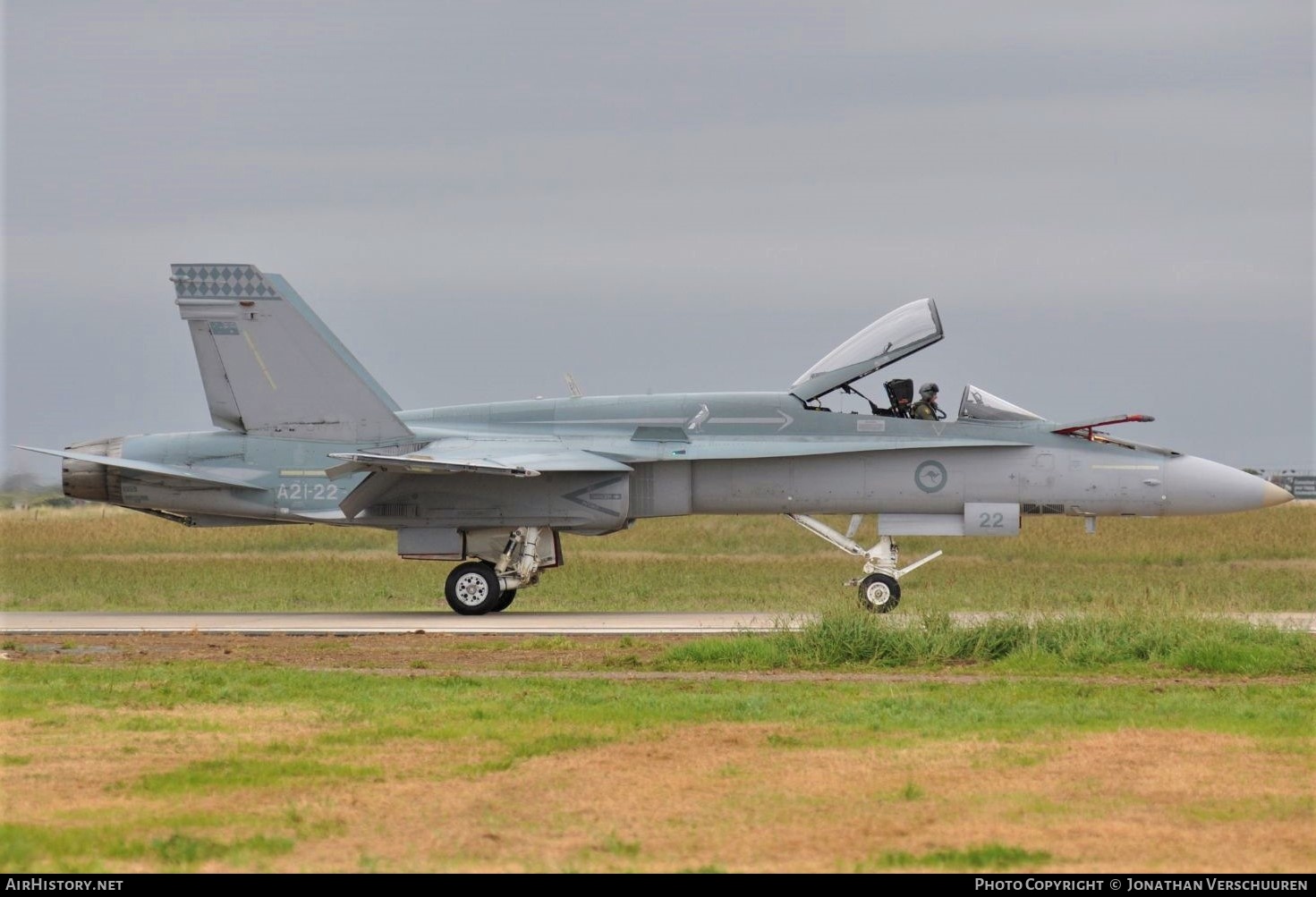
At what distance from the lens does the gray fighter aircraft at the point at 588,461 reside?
65.5 feet

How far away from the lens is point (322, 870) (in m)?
6.80

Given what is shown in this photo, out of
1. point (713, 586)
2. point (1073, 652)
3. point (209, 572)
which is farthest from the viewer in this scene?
point (209, 572)

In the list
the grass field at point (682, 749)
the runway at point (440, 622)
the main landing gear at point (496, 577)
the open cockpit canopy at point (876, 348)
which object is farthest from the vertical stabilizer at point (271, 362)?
the open cockpit canopy at point (876, 348)

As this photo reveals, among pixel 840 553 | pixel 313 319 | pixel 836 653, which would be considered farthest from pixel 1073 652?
pixel 840 553

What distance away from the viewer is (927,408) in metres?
20.2

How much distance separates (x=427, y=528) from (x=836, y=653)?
25.7 ft

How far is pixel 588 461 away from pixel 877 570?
12.4ft

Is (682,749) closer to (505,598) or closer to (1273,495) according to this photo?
(505,598)

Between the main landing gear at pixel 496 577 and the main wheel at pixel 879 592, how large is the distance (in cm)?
410

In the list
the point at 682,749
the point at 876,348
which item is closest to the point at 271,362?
the point at 876,348

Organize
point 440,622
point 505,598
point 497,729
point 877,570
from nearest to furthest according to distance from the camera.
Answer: point 497,729 < point 440,622 < point 877,570 < point 505,598

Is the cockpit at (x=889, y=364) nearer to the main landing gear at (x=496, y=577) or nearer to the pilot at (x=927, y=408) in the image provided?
the pilot at (x=927, y=408)

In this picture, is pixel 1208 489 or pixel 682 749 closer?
pixel 682 749

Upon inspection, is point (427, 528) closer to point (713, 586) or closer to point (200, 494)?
point (200, 494)
